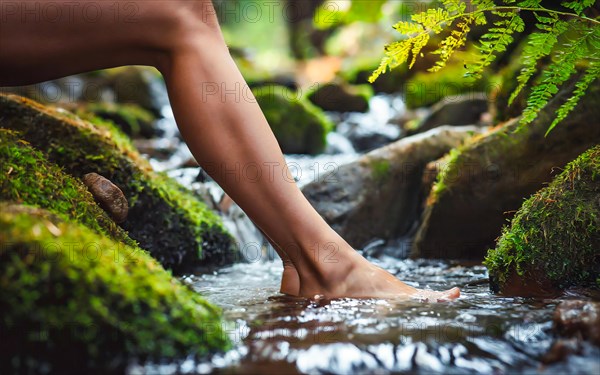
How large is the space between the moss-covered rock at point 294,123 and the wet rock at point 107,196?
408 centimetres

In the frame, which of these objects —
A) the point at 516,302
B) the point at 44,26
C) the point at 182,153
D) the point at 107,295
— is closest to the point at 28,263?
the point at 107,295

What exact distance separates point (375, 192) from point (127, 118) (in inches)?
152

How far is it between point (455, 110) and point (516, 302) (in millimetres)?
4443

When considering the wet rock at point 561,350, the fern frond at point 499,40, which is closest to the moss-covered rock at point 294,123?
the fern frond at point 499,40

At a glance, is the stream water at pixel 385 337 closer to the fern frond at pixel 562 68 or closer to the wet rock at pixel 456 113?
the fern frond at pixel 562 68

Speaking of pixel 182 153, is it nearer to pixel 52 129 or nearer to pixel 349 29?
pixel 52 129

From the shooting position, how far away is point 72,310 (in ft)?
4.04

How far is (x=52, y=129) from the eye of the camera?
2820 millimetres

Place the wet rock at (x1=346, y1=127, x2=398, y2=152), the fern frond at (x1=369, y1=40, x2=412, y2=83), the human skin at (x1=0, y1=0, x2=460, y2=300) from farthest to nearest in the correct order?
the wet rock at (x1=346, y1=127, x2=398, y2=152) < the fern frond at (x1=369, y1=40, x2=412, y2=83) < the human skin at (x1=0, y1=0, x2=460, y2=300)

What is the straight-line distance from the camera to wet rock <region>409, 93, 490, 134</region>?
19.5 ft

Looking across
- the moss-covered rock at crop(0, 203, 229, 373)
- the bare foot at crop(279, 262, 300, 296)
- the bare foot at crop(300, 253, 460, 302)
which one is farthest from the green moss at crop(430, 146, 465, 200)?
the moss-covered rock at crop(0, 203, 229, 373)

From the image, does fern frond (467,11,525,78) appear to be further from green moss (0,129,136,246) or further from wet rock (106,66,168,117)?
wet rock (106,66,168,117)

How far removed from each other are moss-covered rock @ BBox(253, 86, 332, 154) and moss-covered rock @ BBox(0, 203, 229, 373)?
513 centimetres

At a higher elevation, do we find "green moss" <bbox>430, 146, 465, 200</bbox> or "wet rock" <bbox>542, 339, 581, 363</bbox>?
"green moss" <bbox>430, 146, 465, 200</bbox>
